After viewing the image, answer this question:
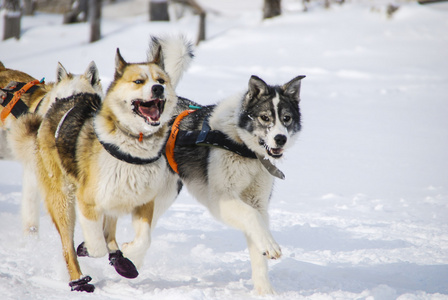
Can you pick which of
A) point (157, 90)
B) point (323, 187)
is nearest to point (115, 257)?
point (157, 90)

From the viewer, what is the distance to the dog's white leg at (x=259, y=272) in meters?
3.60

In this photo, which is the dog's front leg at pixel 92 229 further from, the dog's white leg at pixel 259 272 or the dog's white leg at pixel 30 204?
the dog's white leg at pixel 30 204

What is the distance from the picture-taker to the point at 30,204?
15.3 ft

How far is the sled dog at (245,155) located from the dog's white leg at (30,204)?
147cm

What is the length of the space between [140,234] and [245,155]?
3.20 feet

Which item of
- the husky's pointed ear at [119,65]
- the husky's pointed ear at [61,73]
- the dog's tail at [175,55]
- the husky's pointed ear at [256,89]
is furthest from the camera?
the husky's pointed ear at [61,73]

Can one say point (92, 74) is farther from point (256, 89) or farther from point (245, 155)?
point (245, 155)

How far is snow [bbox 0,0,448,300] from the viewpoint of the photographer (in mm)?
3797

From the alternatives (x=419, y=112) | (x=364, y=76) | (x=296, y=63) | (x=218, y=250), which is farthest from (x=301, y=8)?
(x=218, y=250)

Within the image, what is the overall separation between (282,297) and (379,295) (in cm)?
66

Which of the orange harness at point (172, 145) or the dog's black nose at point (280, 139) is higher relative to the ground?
the dog's black nose at point (280, 139)

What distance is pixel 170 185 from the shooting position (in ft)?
14.1

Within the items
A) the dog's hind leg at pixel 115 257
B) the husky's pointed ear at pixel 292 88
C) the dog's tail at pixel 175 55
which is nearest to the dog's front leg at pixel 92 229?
the dog's hind leg at pixel 115 257

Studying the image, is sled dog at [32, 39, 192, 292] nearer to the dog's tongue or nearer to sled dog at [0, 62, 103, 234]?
the dog's tongue
